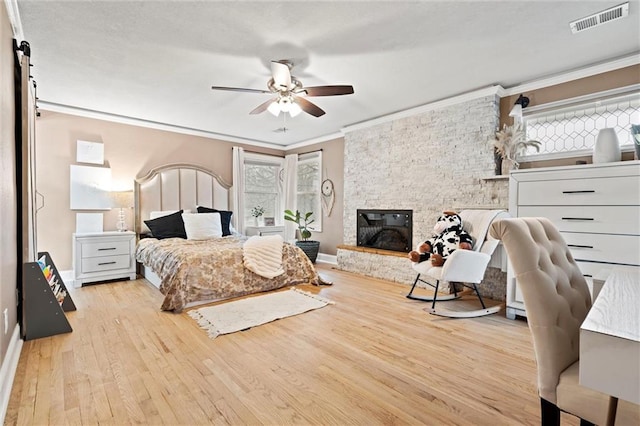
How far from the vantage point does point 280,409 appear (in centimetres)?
163

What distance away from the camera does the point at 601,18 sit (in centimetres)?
232

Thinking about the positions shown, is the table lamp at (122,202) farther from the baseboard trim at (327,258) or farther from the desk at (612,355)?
the desk at (612,355)

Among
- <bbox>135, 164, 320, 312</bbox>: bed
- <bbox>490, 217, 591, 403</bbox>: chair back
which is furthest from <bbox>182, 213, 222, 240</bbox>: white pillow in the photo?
<bbox>490, 217, 591, 403</bbox>: chair back

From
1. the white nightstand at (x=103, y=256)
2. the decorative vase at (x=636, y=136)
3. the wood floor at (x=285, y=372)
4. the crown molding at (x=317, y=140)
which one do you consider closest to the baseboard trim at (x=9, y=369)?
the wood floor at (x=285, y=372)

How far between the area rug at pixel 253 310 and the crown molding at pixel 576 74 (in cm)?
327

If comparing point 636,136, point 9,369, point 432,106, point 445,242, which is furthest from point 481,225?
point 9,369

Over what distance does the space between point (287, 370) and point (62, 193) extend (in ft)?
13.9

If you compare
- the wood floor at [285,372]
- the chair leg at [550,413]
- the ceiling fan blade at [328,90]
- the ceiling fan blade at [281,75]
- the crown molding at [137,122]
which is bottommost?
the wood floor at [285,372]

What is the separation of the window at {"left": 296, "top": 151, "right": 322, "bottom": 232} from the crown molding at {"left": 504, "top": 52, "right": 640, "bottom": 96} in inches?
135

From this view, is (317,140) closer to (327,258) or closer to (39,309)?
(327,258)

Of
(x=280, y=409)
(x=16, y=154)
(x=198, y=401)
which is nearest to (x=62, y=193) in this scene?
(x=16, y=154)

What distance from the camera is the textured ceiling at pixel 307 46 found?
2240mm

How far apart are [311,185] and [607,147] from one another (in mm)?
4540

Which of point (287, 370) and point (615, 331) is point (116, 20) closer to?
point (287, 370)
